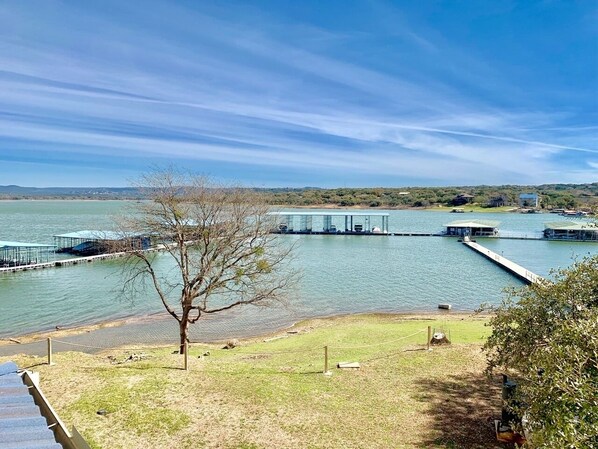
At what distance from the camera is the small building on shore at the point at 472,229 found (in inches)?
2756

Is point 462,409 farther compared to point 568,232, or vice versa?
point 568,232

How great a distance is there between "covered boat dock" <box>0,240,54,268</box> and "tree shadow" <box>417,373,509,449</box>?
41.1 meters

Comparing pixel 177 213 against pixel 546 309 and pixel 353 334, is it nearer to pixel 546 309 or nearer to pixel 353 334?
pixel 353 334

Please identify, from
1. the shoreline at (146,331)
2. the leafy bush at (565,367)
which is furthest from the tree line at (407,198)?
the leafy bush at (565,367)

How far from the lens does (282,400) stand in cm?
991

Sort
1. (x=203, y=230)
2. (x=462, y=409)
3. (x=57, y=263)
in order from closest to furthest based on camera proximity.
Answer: (x=462, y=409), (x=203, y=230), (x=57, y=263)

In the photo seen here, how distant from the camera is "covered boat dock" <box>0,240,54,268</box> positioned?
4044 centimetres

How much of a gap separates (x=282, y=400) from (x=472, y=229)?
227 ft

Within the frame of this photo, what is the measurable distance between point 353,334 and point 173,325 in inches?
383

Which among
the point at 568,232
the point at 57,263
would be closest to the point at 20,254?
the point at 57,263

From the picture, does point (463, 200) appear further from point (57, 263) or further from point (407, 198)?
point (57, 263)

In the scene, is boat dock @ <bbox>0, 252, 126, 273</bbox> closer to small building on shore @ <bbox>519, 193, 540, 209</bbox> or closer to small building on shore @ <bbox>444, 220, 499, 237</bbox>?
small building on shore @ <bbox>444, 220, 499, 237</bbox>

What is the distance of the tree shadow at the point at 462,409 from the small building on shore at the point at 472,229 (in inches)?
2454

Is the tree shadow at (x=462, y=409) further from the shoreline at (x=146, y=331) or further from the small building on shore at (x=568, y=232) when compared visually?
the small building on shore at (x=568, y=232)
